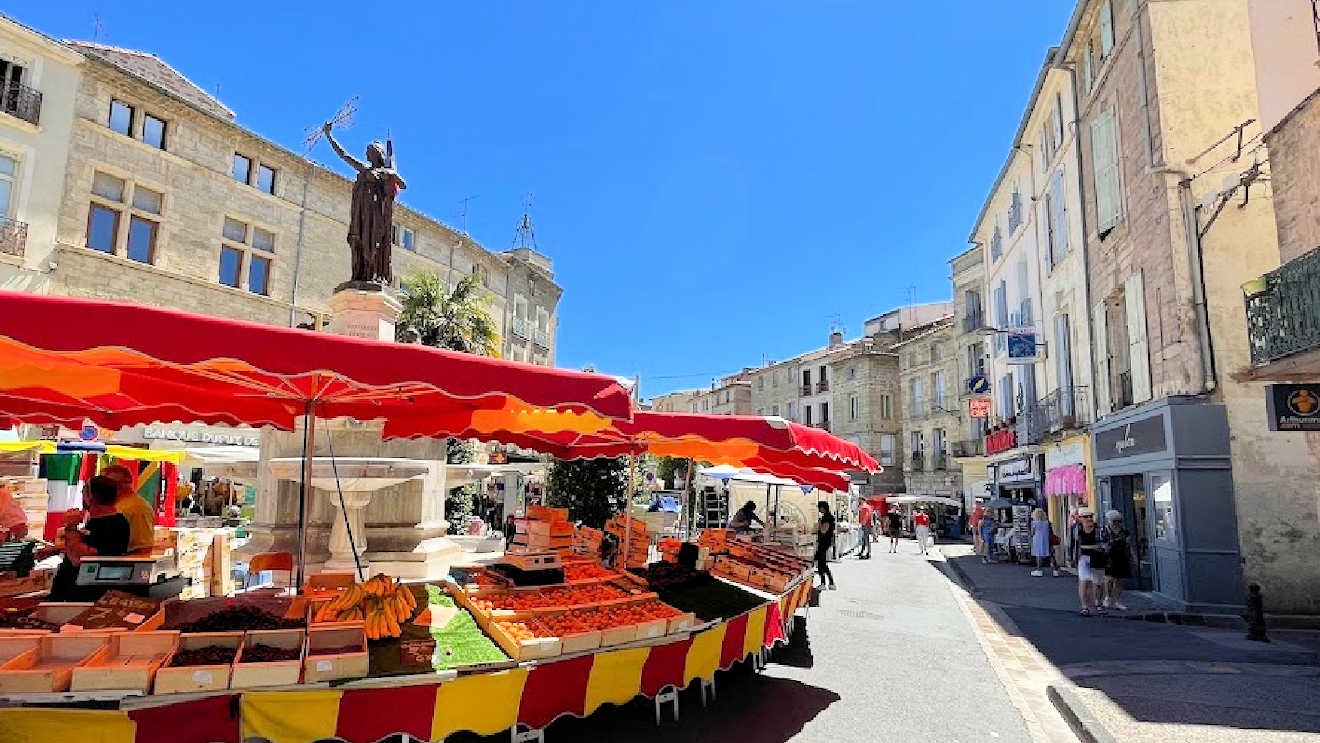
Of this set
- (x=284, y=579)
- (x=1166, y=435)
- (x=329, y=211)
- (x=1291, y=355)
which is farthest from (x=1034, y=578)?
(x=329, y=211)

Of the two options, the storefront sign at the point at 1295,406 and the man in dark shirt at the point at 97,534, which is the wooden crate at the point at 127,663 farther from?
the storefront sign at the point at 1295,406

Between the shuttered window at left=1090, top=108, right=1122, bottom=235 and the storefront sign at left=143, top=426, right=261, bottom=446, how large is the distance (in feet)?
67.8

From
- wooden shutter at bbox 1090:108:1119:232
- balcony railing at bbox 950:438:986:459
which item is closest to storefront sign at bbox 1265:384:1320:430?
wooden shutter at bbox 1090:108:1119:232

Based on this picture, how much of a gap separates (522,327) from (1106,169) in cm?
2880

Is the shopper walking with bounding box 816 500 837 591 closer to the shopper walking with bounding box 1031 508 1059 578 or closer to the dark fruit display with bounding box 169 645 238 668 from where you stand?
the shopper walking with bounding box 1031 508 1059 578

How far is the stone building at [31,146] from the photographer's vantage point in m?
17.9

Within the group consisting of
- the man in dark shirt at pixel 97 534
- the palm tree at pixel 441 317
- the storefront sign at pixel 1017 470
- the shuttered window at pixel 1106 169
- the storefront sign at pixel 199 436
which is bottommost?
the man in dark shirt at pixel 97 534

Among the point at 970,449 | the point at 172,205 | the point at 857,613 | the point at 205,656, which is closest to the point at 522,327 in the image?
the point at 172,205

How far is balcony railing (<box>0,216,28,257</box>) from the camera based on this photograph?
1775 centimetres

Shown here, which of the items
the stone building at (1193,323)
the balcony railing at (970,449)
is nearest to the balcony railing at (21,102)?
the stone building at (1193,323)

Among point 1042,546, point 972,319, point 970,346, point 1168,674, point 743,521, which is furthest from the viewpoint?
point 970,346

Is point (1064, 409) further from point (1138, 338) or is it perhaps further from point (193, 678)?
point (193, 678)

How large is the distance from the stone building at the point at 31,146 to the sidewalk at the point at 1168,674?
2277 cm

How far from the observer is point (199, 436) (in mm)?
21109
